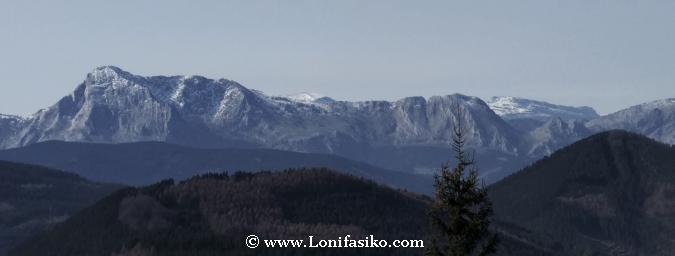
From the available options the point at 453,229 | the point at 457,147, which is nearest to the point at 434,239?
the point at 453,229

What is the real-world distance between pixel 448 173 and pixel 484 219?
4.50 m

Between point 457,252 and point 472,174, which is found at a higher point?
point 472,174

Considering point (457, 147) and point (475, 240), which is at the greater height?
point (457, 147)

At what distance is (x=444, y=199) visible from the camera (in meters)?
89.6

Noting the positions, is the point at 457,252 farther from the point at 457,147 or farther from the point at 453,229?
the point at 457,147

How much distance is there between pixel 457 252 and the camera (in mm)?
88438

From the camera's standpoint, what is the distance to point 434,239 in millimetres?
89438

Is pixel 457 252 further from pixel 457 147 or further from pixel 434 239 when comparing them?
pixel 457 147

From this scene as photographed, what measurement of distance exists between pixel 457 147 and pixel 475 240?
25.2ft

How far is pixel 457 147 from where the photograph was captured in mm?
92875

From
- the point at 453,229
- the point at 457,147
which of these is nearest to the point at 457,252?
the point at 453,229

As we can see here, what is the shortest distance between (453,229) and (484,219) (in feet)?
8.82

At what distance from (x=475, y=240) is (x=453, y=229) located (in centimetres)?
234

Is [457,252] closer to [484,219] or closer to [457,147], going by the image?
[484,219]
